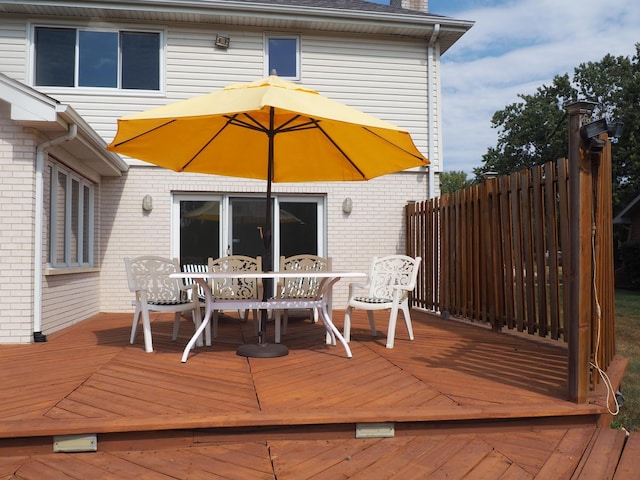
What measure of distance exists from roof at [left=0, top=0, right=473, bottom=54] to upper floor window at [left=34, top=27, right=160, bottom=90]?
0.28 m

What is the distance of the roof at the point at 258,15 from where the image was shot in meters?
7.97

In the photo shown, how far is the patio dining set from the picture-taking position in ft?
14.7

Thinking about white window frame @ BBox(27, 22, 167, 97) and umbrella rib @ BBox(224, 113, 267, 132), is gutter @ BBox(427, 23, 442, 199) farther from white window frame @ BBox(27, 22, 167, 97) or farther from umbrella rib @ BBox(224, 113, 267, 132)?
umbrella rib @ BBox(224, 113, 267, 132)

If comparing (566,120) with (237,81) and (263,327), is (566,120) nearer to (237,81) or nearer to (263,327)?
(237,81)

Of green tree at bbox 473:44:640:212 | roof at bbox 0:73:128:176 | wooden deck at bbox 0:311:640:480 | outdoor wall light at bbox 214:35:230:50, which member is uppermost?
green tree at bbox 473:44:640:212

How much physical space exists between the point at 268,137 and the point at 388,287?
1.90 meters

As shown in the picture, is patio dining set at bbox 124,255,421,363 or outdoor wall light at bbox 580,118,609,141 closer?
outdoor wall light at bbox 580,118,609,141

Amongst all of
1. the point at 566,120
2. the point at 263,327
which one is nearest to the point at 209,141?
the point at 263,327

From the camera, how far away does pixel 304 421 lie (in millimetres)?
2852

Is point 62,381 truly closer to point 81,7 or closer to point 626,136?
point 81,7

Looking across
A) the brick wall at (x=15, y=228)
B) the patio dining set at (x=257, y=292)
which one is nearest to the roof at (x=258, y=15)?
the brick wall at (x=15, y=228)

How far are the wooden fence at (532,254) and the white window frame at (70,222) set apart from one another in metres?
4.97

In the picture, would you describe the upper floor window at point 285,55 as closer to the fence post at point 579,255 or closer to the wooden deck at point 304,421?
the wooden deck at point 304,421

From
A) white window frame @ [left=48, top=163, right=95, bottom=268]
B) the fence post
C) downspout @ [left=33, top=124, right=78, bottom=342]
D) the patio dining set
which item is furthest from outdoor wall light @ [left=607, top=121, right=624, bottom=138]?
white window frame @ [left=48, top=163, right=95, bottom=268]
